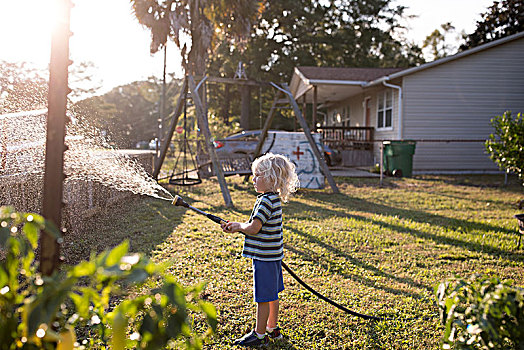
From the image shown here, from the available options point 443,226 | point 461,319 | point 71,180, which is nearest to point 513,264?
point 443,226

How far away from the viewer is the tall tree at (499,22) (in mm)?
26500

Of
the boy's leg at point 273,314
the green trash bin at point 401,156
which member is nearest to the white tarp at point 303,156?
the green trash bin at point 401,156

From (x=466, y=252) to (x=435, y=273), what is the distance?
1022 millimetres

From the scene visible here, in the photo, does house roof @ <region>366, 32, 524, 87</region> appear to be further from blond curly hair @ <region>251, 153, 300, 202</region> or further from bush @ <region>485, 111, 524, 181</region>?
blond curly hair @ <region>251, 153, 300, 202</region>

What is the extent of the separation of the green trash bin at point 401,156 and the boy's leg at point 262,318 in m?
12.1

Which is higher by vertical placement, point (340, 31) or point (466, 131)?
point (340, 31)

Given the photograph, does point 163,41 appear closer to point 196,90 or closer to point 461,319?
point 196,90

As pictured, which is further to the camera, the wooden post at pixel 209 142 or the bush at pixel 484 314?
the wooden post at pixel 209 142

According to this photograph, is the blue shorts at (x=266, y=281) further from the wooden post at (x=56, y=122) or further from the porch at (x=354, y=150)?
the porch at (x=354, y=150)

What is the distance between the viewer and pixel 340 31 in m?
33.1

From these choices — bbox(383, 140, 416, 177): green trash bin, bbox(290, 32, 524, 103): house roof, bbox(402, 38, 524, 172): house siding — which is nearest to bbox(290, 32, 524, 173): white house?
bbox(402, 38, 524, 172): house siding

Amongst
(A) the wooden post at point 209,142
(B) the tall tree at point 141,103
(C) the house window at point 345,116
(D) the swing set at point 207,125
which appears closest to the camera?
(A) the wooden post at point 209,142

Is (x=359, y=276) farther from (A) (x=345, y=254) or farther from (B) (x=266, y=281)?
(B) (x=266, y=281)

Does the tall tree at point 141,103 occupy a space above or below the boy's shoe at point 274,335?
above
